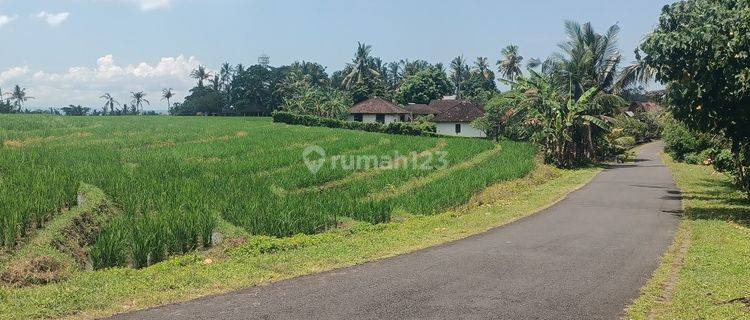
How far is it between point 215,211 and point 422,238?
4452 millimetres

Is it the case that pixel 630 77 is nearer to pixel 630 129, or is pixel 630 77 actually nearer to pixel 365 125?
pixel 630 129

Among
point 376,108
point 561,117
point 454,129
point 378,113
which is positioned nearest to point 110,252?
point 561,117

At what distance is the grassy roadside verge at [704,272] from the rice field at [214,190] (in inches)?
236

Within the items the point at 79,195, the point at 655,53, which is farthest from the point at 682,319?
the point at 79,195

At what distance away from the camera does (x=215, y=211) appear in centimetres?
1176

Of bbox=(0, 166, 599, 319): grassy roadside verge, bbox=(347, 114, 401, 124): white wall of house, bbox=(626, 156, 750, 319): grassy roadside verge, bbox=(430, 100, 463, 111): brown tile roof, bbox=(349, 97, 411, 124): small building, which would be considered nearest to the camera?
bbox=(626, 156, 750, 319): grassy roadside verge

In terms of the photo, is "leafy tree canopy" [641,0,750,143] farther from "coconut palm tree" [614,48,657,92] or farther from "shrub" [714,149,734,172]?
"coconut palm tree" [614,48,657,92]

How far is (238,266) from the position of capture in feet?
26.9

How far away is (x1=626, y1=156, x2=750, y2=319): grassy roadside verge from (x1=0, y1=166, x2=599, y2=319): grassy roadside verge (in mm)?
3682

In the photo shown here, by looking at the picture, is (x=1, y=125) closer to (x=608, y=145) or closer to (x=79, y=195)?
(x=79, y=195)

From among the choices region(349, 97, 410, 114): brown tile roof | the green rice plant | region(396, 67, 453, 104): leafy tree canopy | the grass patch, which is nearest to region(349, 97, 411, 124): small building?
region(349, 97, 410, 114): brown tile roof

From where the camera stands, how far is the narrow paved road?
6.31m

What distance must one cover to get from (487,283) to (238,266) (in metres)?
3.60

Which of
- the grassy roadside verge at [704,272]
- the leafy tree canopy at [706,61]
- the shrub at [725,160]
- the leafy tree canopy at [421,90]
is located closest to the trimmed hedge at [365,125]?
the leafy tree canopy at [421,90]
